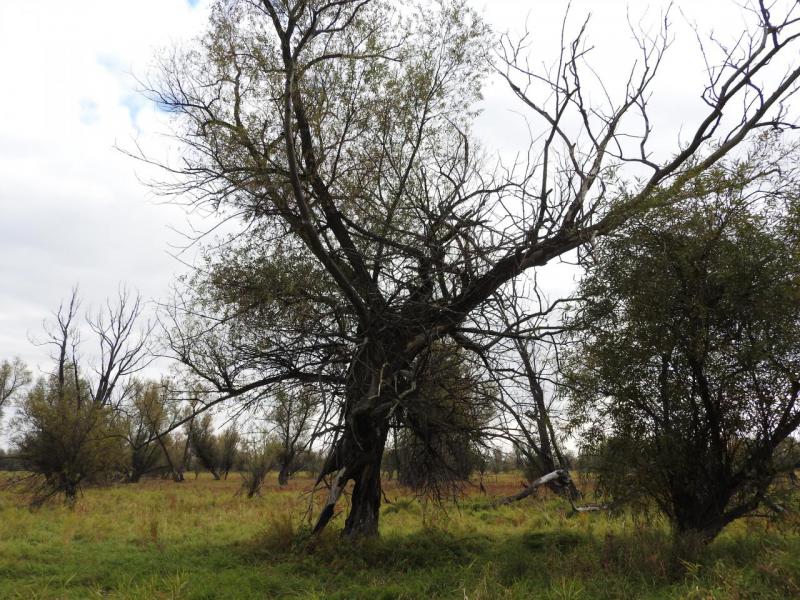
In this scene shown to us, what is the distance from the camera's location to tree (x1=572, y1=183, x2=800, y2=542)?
732cm

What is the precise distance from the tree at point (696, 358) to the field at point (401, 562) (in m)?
0.78

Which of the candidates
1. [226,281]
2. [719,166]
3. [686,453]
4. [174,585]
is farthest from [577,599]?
[226,281]

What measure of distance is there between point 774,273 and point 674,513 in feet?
12.2

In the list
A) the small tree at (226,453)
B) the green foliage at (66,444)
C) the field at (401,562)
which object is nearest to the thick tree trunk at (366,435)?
the field at (401,562)

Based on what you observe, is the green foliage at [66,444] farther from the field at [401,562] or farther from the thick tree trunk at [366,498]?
the thick tree trunk at [366,498]

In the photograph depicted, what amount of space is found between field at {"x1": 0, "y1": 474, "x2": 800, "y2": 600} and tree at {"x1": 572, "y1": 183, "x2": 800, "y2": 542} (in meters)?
0.78

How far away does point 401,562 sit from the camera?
8.26m

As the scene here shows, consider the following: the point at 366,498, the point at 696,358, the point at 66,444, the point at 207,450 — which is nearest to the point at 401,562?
the point at 366,498

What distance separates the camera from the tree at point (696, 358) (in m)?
7.32

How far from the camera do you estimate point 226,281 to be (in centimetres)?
974

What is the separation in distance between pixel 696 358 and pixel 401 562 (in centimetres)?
487

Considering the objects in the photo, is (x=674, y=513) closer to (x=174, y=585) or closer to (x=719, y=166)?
(x=719, y=166)

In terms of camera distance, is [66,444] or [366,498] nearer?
[366,498]

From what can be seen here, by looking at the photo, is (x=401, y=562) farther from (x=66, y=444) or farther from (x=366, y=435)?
(x=66, y=444)
